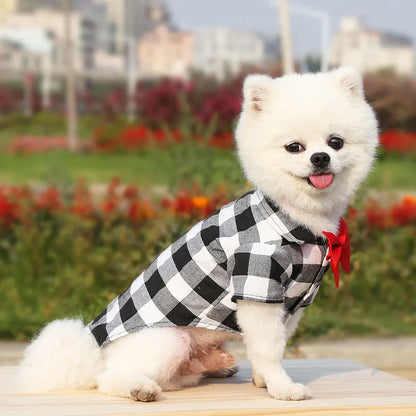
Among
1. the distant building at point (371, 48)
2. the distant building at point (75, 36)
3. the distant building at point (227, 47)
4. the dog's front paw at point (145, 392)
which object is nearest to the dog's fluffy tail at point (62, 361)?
the dog's front paw at point (145, 392)

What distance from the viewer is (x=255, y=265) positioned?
8.43ft

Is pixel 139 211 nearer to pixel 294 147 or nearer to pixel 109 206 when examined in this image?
pixel 109 206

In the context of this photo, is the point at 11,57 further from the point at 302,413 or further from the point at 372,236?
the point at 302,413

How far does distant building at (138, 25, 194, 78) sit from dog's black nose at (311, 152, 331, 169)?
2623cm

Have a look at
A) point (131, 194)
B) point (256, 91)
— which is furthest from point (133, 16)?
point (256, 91)

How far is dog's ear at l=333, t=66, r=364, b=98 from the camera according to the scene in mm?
2705

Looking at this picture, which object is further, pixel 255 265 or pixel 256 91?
pixel 256 91

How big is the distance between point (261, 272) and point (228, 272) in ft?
0.50

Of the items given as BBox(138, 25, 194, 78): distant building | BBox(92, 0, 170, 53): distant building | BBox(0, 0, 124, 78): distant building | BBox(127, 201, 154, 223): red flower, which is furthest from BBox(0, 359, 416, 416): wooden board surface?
BBox(92, 0, 170, 53): distant building

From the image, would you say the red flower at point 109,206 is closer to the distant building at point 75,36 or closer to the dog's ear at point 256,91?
the dog's ear at point 256,91

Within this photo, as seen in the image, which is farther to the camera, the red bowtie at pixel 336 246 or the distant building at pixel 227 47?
the distant building at pixel 227 47

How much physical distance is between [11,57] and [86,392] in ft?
95.4

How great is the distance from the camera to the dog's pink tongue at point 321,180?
2.59 meters

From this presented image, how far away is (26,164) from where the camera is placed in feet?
51.4
